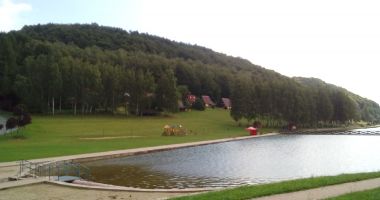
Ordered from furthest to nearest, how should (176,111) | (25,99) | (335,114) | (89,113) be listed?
(335,114), (176,111), (89,113), (25,99)

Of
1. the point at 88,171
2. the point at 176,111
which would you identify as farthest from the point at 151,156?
the point at 176,111

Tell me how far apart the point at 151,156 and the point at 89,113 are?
52.5m

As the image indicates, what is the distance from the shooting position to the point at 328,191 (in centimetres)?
1603

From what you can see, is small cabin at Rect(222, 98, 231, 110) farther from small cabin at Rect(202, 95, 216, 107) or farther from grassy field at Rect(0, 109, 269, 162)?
grassy field at Rect(0, 109, 269, 162)

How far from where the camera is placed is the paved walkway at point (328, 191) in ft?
48.5

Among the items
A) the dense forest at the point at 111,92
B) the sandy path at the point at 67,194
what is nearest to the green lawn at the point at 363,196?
the sandy path at the point at 67,194

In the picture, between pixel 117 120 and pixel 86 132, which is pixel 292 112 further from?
pixel 86 132

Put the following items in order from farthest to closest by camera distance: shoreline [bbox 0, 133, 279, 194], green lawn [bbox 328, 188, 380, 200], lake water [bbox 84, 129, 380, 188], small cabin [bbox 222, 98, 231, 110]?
small cabin [bbox 222, 98, 231, 110] < lake water [bbox 84, 129, 380, 188] < shoreline [bbox 0, 133, 279, 194] < green lawn [bbox 328, 188, 380, 200]

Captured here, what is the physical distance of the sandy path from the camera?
1927cm

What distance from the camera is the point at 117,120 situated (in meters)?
86.2

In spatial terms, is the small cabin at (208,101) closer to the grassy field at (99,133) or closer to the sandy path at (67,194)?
the grassy field at (99,133)

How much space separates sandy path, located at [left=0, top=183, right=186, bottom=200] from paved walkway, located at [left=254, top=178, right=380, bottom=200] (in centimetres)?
525

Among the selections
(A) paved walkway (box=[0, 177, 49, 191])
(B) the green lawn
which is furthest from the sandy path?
(B) the green lawn

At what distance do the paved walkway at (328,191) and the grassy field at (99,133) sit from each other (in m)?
27.1
